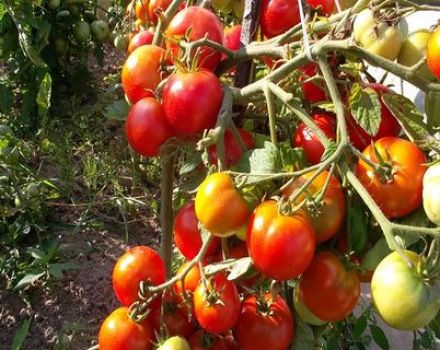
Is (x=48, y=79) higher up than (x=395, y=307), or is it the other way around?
(x=395, y=307)

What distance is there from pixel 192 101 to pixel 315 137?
161mm

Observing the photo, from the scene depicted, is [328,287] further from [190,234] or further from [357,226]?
[190,234]

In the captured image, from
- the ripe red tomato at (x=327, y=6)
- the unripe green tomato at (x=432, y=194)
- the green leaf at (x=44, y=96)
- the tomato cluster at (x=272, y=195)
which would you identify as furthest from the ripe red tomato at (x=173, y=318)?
the green leaf at (x=44, y=96)

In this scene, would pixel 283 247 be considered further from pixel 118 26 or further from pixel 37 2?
pixel 118 26

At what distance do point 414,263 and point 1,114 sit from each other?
209cm

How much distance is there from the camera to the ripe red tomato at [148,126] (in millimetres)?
803

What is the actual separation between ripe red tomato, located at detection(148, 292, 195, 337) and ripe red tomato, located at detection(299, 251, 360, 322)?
0.17 meters

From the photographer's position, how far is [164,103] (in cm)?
80

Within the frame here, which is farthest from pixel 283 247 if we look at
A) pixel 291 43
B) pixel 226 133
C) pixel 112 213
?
pixel 112 213

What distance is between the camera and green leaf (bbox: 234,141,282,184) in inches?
27.4

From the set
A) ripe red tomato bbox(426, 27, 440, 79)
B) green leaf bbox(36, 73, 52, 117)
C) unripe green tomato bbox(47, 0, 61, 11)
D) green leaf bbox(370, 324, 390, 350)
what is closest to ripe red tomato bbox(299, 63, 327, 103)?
ripe red tomato bbox(426, 27, 440, 79)

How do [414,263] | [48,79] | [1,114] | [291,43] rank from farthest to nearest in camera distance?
1. [1,114]
2. [48,79]
3. [291,43]
4. [414,263]

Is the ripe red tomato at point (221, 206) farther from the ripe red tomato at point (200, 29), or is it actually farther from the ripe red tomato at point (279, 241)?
the ripe red tomato at point (200, 29)

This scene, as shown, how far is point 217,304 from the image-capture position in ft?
2.39
